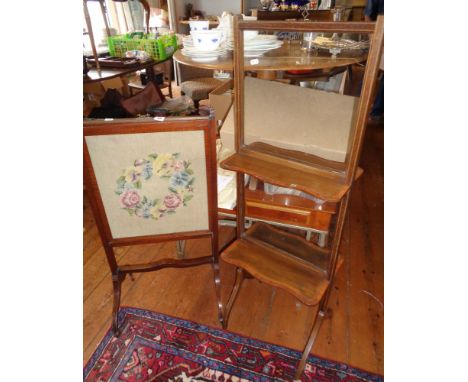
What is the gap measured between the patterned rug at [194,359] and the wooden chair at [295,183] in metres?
0.10

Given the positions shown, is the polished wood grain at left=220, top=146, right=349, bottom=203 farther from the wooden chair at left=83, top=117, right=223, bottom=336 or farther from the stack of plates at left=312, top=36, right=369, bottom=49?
the stack of plates at left=312, top=36, right=369, bottom=49

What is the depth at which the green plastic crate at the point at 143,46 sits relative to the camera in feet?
8.75

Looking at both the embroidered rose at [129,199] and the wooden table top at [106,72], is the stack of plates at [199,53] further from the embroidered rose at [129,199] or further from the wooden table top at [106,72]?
the wooden table top at [106,72]

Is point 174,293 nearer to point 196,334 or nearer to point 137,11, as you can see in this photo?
point 196,334

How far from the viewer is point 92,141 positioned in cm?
91

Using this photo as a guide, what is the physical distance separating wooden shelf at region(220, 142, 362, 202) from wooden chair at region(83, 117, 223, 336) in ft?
0.41

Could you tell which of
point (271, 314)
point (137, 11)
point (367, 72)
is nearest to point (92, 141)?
point (367, 72)

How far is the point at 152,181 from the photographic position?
1.02 m

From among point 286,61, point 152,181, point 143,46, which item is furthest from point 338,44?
point 143,46

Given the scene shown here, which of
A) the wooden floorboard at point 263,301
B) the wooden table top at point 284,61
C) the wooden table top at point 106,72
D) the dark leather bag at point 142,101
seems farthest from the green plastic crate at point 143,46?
the wooden table top at point 284,61

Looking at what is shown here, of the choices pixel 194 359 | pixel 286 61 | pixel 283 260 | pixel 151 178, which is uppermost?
pixel 286 61

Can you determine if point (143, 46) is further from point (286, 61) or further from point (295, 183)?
point (295, 183)

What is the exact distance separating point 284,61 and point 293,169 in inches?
11.6
